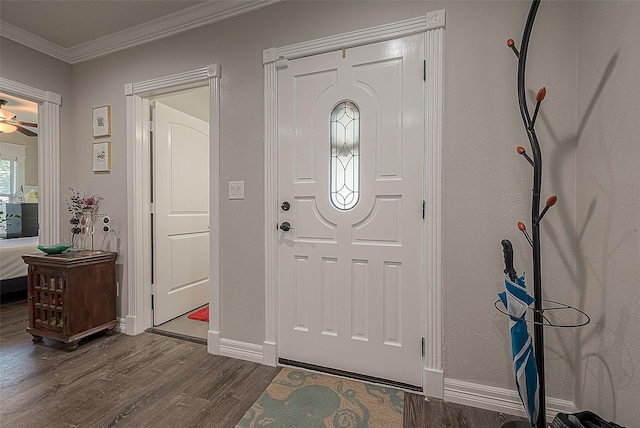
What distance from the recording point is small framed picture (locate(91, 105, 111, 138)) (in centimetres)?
272

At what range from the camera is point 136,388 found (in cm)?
180

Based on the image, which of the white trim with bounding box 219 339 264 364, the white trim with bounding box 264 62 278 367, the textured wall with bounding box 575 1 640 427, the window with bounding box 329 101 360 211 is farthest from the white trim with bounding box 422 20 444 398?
the white trim with bounding box 219 339 264 364

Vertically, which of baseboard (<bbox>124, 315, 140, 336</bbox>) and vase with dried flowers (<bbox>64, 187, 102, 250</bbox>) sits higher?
vase with dried flowers (<bbox>64, 187, 102, 250</bbox>)

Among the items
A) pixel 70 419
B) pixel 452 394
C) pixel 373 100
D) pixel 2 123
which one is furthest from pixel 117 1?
pixel 2 123

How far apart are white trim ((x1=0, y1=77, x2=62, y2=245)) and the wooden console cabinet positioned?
1.64 feet

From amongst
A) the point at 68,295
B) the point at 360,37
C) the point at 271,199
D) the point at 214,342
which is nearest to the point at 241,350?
the point at 214,342

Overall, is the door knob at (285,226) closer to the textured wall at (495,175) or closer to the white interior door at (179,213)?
the textured wall at (495,175)

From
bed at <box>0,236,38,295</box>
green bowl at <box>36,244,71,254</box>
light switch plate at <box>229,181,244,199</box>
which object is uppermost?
light switch plate at <box>229,181,244,199</box>

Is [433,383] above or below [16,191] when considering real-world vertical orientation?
below

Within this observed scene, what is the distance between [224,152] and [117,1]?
1.34 meters

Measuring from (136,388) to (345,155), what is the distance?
1909mm

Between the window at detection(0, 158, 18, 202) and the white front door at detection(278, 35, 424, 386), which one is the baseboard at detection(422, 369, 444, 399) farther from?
the window at detection(0, 158, 18, 202)

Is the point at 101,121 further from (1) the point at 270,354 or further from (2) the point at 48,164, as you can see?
(1) the point at 270,354

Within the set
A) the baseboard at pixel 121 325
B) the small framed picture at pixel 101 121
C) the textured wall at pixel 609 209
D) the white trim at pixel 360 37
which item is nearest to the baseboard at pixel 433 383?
the textured wall at pixel 609 209
